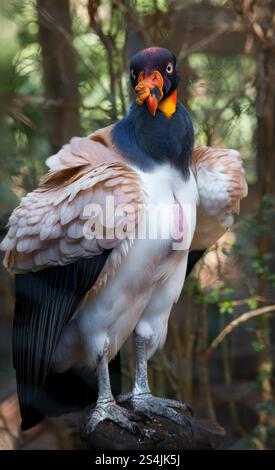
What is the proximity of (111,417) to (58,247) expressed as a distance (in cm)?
32

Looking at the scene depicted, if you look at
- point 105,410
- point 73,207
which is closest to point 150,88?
point 73,207

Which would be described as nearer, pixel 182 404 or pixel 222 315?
pixel 182 404

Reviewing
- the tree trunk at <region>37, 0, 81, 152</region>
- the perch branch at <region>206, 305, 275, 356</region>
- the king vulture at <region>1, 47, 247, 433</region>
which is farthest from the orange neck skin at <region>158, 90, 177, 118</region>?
the perch branch at <region>206, 305, 275, 356</region>

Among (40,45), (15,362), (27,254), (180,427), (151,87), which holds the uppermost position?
(40,45)

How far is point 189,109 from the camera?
6.31ft

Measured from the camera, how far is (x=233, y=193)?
1.29m

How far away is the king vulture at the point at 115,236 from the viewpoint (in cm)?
117

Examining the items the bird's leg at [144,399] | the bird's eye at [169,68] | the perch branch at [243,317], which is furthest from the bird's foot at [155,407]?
the perch branch at [243,317]

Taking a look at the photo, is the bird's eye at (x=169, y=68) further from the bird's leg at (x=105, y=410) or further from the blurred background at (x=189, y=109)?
the blurred background at (x=189, y=109)

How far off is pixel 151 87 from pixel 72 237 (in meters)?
0.28

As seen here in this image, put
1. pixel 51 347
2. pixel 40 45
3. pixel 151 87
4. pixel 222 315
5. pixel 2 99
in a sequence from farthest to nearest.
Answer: pixel 222 315
pixel 40 45
pixel 2 99
pixel 51 347
pixel 151 87

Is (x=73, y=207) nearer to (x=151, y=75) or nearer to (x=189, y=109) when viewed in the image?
(x=151, y=75)

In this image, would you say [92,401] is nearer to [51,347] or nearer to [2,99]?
[51,347]

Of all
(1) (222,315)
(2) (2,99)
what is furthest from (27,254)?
(1) (222,315)
